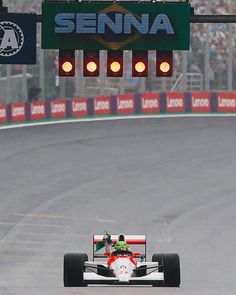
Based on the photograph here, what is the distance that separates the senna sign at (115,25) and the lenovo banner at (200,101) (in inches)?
1401

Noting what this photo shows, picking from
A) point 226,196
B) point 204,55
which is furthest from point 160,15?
point 204,55

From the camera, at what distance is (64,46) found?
21.2 meters

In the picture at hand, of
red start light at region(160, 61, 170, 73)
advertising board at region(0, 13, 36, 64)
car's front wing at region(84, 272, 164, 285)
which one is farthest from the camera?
car's front wing at region(84, 272, 164, 285)

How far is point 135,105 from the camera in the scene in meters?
56.5

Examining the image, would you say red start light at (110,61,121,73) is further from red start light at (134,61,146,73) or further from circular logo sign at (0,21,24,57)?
circular logo sign at (0,21,24,57)

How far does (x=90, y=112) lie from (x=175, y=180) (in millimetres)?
13535

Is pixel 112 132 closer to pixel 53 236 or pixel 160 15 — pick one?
pixel 53 236

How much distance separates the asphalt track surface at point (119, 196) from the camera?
31234 millimetres

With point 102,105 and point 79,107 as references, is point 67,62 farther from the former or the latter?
point 102,105

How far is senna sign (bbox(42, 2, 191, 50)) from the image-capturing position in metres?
20.9

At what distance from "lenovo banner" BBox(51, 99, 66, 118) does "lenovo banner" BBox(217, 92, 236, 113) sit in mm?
7472

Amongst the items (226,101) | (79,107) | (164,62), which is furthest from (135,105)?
(164,62)

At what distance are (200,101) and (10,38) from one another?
117ft

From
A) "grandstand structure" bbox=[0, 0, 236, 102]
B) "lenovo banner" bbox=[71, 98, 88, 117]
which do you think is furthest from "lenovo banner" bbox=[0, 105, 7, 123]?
"lenovo banner" bbox=[71, 98, 88, 117]
